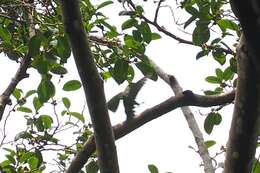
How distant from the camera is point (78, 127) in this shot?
2.23 meters

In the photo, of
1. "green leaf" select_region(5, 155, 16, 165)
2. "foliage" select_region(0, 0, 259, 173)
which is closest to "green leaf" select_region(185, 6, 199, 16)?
"foliage" select_region(0, 0, 259, 173)

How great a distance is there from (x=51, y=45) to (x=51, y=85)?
0.17 m

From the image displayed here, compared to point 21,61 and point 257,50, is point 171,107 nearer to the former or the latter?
point 257,50

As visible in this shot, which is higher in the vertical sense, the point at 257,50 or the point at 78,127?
the point at 78,127

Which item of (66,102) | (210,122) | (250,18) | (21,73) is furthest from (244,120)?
(66,102)

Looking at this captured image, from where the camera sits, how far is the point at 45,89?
1715mm

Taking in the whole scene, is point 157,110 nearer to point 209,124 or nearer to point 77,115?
point 209,124

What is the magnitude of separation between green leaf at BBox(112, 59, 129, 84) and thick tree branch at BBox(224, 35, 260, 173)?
0.52 metres

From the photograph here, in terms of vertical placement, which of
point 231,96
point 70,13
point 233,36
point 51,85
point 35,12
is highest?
point 35,12

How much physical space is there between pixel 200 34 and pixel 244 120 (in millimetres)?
718

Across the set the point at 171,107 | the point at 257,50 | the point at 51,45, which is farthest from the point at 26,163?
the point at 257,50

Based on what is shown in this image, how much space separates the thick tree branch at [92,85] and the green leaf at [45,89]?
61 centimetres

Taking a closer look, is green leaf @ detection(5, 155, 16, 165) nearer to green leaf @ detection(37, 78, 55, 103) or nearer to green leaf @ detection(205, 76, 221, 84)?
green leaf @ detection(37, 78, 55, 103)

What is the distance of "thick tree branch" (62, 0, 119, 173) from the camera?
3.51 ft
